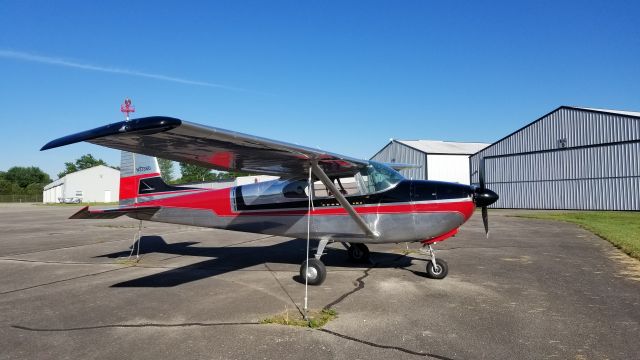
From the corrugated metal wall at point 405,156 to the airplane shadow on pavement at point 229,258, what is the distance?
32.2 m

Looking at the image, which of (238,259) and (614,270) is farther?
(238,259)

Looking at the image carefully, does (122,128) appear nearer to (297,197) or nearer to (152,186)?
(297,197)

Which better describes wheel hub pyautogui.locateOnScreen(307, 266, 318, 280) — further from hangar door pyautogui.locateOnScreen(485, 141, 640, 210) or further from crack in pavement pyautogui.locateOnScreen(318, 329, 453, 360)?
hangar door pyautogui.locateOnScreen(485, 141, 640, 210)

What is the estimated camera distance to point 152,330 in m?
5.41

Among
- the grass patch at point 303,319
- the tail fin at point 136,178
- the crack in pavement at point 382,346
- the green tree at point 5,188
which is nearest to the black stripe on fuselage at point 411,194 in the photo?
the grass patch at point 303,319

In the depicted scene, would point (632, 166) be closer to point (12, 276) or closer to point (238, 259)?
point (238, 259)

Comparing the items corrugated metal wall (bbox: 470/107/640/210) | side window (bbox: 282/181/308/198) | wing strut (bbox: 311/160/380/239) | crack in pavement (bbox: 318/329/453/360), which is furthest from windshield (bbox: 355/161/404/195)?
corrugated metal wall (bbox: 470/107/640/210)

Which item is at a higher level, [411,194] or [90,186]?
[90,186]

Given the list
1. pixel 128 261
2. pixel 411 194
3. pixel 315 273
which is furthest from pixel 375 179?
pixel 128 261

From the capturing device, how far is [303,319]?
5.75 m

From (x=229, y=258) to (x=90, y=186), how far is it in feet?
272

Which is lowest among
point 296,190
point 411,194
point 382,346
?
point 382,346

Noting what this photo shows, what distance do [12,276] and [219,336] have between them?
23.0 ft

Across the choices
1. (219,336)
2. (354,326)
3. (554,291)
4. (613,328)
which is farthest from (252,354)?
(554,291)
